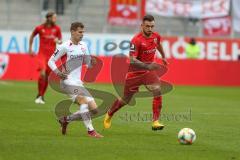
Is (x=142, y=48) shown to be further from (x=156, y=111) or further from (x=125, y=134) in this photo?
(x=125, y=134)

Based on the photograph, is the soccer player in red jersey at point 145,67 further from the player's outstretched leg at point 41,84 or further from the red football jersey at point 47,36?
the red football jersey at point 47,36

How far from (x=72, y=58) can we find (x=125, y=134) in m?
1.76

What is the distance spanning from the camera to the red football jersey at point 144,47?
47.0 ft

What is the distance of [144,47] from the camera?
14398 millimetres

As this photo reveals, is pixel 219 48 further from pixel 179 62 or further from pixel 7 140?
pixel 7 140

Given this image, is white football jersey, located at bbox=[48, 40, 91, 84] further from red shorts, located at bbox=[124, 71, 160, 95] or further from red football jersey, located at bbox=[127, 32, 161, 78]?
red shorts, located at bbox=[124, 71, 160, 95]

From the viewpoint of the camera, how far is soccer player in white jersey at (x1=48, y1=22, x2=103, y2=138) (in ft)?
42.3

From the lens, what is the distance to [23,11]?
113 ft

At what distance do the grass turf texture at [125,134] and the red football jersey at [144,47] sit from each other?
145 centimetres

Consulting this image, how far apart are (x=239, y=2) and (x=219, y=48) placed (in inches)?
133

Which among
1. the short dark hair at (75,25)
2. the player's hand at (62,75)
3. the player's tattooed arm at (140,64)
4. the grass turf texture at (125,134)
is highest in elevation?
the short dark hair at (75,25)

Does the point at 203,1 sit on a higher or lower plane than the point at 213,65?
higher

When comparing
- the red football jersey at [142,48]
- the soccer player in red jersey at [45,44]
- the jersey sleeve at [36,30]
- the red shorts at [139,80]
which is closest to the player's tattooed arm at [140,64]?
the red football jersey at [142,48]

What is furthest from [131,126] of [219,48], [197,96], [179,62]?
[219,48]
